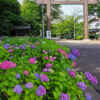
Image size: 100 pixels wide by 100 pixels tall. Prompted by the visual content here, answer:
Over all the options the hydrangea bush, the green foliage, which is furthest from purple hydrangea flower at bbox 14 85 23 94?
the green foliage

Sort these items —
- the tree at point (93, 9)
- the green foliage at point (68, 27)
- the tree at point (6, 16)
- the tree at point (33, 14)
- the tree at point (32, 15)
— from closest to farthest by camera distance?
the tree at point (6, 16) → the green foliage at point (68, 27) → the tree at point (32, 15) → the tree at point (33, 14) → the tree at point (93, 9)

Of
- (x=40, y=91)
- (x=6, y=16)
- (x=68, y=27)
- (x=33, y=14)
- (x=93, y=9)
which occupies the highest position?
(x=93, y=9)

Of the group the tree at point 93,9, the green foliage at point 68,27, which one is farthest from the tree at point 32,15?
the tree at point 93,9

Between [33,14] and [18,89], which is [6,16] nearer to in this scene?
[33,14]

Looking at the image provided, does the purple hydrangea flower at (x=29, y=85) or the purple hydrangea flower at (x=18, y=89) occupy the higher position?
the purple hydrangea flower at (x=29, y=85)

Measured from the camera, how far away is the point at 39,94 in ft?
5.24

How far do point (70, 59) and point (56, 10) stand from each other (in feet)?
195

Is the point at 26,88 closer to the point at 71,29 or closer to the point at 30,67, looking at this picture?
the point at 30,67

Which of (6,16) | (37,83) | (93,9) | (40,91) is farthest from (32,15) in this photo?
(40,91)

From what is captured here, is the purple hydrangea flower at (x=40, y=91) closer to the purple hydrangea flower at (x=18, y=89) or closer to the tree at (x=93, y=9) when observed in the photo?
the purple hydrangea flower at (x=18, y=89)

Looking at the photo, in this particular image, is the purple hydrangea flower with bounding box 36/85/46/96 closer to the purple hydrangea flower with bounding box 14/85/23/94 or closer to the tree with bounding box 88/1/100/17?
the purple hydrangea flower with bounding box 14/85/23/94

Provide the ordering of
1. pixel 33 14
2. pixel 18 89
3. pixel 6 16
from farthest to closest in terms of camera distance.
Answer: pixel 33 14 < pixel 6 16 < pixel 18 89

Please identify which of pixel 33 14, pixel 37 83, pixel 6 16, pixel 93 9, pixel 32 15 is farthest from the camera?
pixel 93 9

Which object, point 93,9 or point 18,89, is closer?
point 18,89
